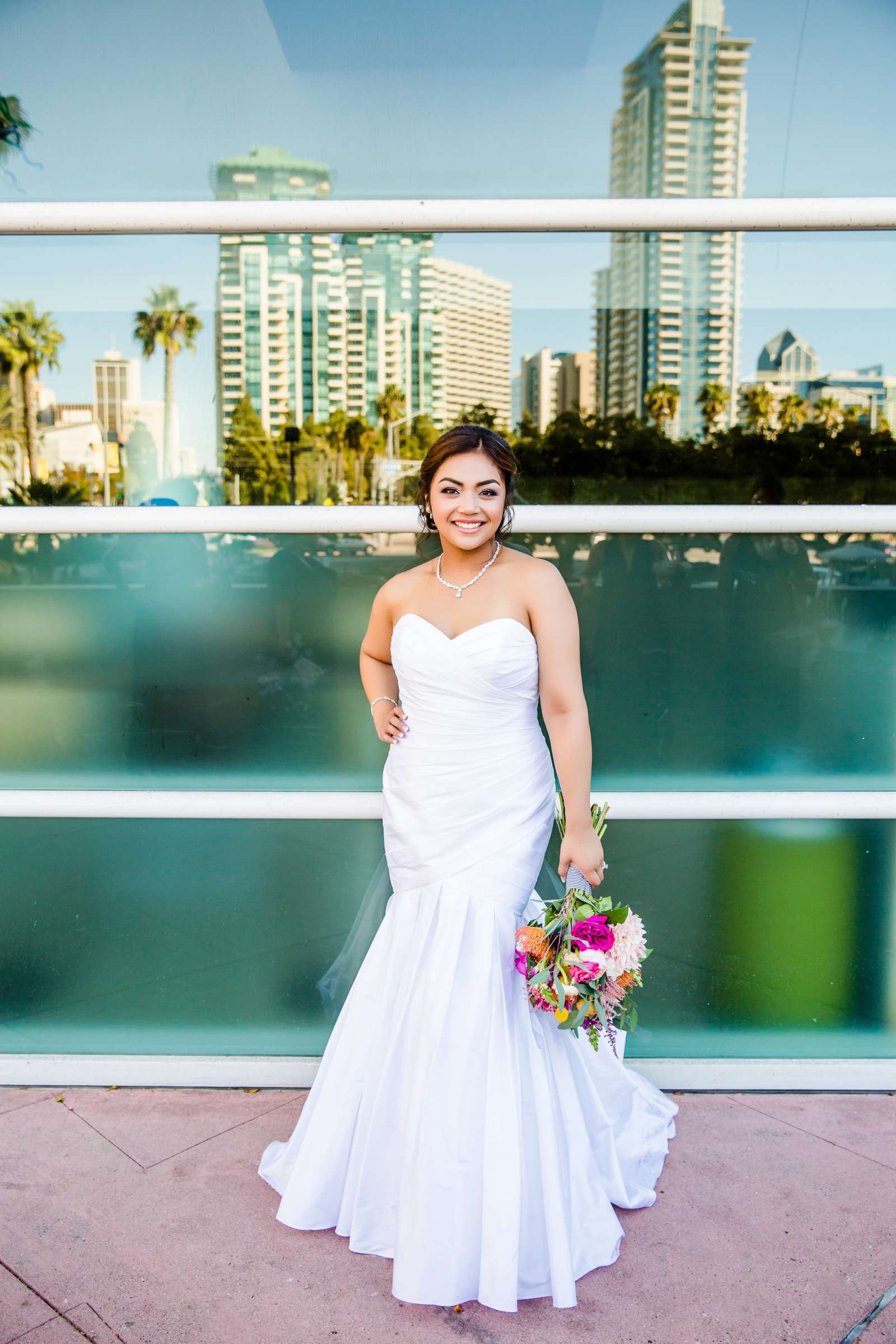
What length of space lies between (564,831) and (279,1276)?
1387 mm

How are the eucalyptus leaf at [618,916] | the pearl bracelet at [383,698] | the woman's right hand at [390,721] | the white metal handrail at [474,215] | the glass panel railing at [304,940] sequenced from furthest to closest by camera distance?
the glass panel railing at [304,940]
the white metal handrail at [474,215]
the pearl bracelet at [383,698]
the woman's right hand at [390,721]
the eucalyptus leaf at [618,916]

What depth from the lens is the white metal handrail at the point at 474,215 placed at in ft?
11.8

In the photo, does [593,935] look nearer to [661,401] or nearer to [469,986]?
[469,986]

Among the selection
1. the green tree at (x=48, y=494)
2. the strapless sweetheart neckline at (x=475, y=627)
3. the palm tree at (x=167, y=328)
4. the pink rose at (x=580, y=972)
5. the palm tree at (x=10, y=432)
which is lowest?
the pink rose at (x=580, y=972)

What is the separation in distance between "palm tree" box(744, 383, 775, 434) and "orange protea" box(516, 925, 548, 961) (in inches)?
79.8

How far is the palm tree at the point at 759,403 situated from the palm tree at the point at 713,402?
71 mm

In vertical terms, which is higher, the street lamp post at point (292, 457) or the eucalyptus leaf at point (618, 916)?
the street lamp post at point (292, 457)

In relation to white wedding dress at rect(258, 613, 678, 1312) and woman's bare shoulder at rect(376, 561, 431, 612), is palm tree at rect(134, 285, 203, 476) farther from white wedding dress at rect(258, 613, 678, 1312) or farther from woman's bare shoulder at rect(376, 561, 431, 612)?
white wedding dress at rect(258, 613, 678, 1312)

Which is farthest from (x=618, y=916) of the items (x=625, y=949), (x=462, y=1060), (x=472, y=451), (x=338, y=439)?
(x=338, y=439)

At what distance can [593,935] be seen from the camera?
2.66 meters

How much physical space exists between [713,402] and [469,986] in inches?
86.4

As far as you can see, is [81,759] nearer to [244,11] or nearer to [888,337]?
[244,11]

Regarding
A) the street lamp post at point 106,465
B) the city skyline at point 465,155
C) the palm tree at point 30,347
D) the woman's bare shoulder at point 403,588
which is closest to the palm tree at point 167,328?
the city skyline at point 465,155

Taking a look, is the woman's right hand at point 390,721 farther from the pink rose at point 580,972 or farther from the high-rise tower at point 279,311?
the high-rise tower at point 279,311
